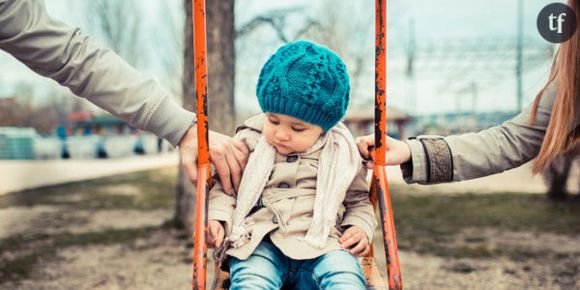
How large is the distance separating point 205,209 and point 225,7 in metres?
3.96

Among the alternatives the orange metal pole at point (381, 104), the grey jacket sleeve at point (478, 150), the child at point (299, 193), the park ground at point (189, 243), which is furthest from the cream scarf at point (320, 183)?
the park ground at point (189, 243)

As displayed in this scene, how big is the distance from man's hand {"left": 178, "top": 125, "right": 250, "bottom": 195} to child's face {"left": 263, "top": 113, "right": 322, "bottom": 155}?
12cm

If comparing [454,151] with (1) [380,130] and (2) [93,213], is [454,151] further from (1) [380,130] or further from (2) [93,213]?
(2) [93,213]

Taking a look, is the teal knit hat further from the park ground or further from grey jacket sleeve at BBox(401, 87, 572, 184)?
the park ground

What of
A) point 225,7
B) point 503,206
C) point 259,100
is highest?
point 225,7

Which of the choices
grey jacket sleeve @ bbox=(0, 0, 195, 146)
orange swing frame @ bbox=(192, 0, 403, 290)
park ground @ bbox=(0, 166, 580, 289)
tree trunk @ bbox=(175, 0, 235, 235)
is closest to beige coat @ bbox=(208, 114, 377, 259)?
orange swing frame @ bbox=(192, 0, 403, 290)

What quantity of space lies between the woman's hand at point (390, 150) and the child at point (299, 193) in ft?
0.14

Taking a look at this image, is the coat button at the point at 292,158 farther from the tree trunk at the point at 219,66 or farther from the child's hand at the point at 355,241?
the tree trunk at the point at 219,66

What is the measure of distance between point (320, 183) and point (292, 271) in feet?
0.95

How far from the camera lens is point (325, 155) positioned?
6.19 feet

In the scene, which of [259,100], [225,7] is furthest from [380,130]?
[225,7]

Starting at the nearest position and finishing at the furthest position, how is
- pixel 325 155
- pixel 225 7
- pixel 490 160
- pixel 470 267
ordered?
pixel 325 155, pixel 490 160, pixel 470 267, pixel 225 7

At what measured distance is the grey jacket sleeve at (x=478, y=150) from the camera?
197 cm

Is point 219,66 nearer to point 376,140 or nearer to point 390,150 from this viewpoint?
point 390,150
